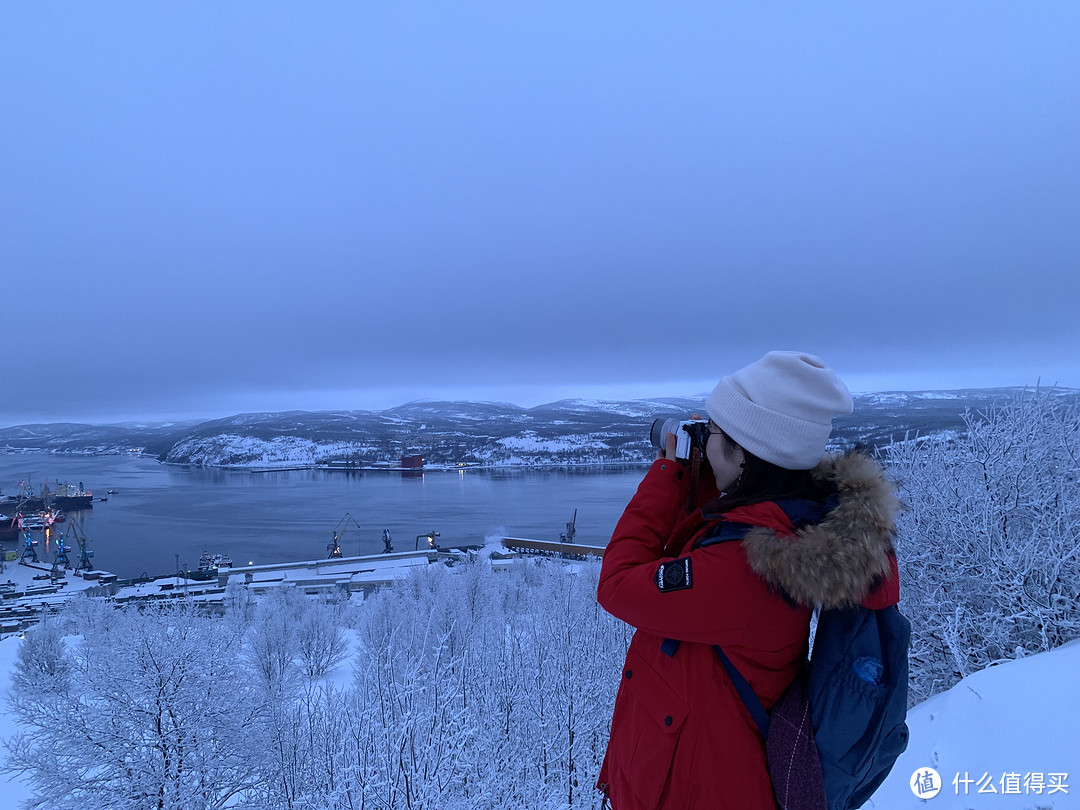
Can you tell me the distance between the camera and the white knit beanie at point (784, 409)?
108 centimetres

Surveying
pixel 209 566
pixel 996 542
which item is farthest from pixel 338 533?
pixel 996 542

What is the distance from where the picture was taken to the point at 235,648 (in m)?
10.6

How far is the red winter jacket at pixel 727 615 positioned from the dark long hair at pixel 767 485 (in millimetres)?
38

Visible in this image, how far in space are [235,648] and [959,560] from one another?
11806 millimetres

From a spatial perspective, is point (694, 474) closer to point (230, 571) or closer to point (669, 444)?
point (669, 444)

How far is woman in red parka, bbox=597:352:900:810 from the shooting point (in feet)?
3.21

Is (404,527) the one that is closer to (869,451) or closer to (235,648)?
(235,648)

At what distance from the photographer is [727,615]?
1007 millimetres

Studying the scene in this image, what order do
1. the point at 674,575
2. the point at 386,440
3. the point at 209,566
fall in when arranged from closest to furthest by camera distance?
1. the point at 674,575
2. the point at 209,566
3. the point at 386,440

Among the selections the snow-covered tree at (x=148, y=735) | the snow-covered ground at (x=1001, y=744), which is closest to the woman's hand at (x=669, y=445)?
the snow-covered ground at (x=1001, y=744)

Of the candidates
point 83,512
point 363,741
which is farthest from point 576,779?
point 83,512

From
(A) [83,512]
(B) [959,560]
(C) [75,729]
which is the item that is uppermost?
(B) [959,560]

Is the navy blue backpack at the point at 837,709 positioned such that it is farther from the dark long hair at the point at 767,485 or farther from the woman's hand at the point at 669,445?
the woman's hand at the point at 669,445

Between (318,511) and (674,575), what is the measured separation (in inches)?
2792
